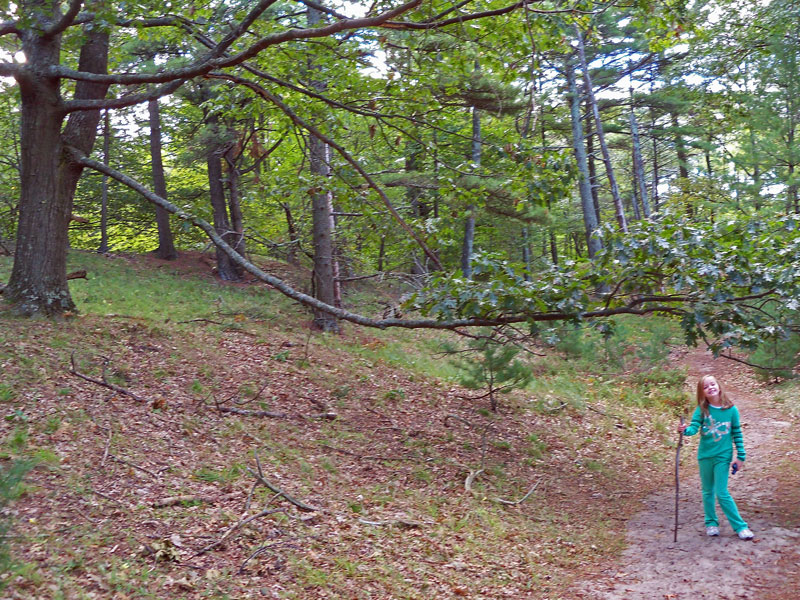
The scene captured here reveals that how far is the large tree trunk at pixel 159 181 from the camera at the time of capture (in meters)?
20.3

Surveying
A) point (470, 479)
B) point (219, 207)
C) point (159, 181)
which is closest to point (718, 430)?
point (470, 479)

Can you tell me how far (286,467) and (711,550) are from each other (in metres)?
4.56

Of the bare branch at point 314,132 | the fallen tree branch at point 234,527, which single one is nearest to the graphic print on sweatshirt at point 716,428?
the bare branch at point 314,132

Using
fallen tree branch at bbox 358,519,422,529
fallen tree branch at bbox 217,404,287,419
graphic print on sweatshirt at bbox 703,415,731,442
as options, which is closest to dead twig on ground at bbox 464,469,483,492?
fallen tree branch at bbox 358,519,422,529

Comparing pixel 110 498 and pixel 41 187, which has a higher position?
pixel 41 187

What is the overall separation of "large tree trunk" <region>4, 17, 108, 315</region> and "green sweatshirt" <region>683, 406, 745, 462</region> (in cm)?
825

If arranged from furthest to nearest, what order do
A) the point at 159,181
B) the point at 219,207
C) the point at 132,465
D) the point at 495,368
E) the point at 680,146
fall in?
the point at 680,146 < the point at 159,181 < the point at 219,207 < the point at 495,368 < the point at 132,465

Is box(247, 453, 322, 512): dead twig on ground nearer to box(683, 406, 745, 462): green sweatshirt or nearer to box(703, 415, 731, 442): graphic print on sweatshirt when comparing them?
box(683, 406, 745, 462): green sweatshirt

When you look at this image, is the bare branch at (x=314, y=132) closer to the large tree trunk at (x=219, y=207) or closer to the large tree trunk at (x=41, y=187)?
the large tree trunk at (x=41, y=187)

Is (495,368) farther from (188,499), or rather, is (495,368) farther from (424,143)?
(188,499)

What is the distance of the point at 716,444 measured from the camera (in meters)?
6.65

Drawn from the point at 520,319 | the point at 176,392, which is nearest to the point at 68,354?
the point at 176,392

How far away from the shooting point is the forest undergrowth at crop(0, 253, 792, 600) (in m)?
4.98

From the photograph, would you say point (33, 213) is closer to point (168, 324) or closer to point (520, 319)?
point (168, 324)
